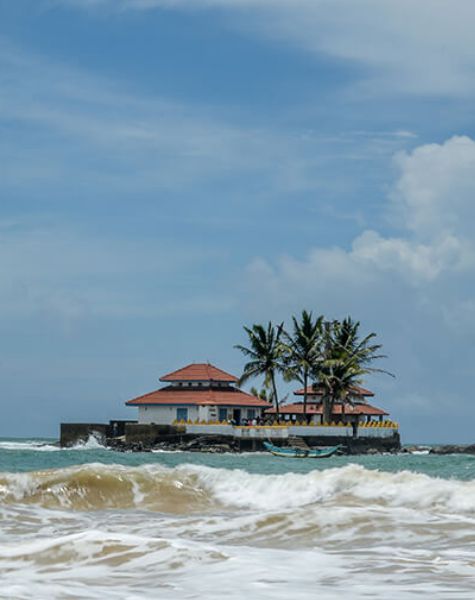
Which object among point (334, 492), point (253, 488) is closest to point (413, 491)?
point (334, 492)

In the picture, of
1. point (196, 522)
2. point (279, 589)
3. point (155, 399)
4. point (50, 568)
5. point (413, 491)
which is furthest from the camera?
point (155, 399)

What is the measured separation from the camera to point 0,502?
1980 cm

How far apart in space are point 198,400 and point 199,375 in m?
3.79

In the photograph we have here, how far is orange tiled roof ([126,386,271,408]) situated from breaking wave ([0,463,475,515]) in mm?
56595

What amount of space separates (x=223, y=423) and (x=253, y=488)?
175 feet

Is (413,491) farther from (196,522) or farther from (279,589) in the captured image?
(279,589)

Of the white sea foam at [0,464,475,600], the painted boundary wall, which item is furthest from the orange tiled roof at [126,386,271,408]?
the white sea foam at [0,464,475,600]

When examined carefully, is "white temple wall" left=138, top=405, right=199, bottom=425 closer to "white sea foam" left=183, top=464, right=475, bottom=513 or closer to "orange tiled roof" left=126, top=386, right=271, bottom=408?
"orange tiled roof" left=126, top=386, right=271, bottom=408

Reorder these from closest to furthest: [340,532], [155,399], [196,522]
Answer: [340,532]
[196,522]
[155,399]

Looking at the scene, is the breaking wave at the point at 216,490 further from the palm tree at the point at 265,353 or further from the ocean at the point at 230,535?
the palm tree at the point at 265,353

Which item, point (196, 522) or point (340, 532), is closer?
point (340, 532)

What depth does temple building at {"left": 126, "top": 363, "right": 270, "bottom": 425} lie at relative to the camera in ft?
257

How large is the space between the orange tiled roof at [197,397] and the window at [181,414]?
0.61m

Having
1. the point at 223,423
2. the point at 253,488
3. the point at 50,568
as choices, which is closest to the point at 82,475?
the point at 253,488
